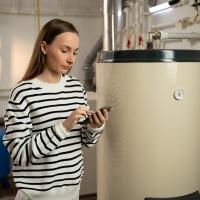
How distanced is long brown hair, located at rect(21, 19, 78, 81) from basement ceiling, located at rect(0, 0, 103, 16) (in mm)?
2317

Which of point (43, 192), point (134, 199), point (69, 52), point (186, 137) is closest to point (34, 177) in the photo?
point (43, 192)

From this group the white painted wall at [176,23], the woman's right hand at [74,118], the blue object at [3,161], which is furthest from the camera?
the blue object at [3,161]

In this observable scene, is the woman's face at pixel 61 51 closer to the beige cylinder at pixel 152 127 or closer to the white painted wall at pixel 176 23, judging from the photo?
the beige cylinder at pixel 152 127

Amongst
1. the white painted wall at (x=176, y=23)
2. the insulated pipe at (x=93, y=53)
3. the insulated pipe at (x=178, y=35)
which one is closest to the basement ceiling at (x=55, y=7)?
the insulated pipe at (x=93, y=53)

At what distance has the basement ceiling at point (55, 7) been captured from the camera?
3.22m

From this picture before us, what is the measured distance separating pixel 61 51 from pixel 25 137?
316 millimetres

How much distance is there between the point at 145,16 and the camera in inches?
103

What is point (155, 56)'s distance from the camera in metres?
1.30

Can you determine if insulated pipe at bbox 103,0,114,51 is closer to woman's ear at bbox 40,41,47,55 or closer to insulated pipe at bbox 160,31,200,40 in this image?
insulated pipe at bbox 160,31,200,40

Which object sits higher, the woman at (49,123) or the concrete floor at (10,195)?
the woman at (49,123)

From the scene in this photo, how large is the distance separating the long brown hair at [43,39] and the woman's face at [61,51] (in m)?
0.02

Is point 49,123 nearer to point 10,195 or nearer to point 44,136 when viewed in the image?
point 44,136

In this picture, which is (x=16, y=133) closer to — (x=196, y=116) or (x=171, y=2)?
(x=196, y=116)

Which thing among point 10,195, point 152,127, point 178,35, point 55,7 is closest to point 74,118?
point 152,127
